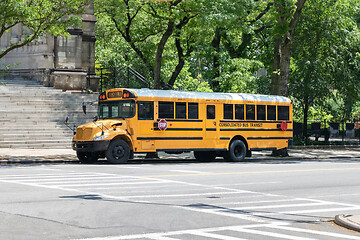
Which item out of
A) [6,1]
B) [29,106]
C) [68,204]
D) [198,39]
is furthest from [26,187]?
[198,39]

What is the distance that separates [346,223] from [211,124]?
610 inches

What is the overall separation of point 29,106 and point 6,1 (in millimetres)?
10783

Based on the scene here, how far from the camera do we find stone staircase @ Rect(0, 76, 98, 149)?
91.8ft

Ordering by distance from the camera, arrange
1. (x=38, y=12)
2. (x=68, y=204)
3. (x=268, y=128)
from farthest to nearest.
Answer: (x=268, y=128)
(x=38, y=12)
(x=68, y=204)

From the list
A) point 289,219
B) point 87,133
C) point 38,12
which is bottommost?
point 289,219

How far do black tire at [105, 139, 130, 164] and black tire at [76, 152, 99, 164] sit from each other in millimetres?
995

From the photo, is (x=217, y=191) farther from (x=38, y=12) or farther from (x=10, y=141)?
(x=10, y=141)

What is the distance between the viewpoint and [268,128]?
26.5 meters

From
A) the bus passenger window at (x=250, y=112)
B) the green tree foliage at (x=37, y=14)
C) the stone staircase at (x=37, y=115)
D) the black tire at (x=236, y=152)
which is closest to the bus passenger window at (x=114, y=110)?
the green tree foliage at (x=37, y=14)

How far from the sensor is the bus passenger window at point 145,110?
2278 cm

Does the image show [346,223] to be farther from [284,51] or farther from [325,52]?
[325,52]

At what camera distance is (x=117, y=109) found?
23125 mm

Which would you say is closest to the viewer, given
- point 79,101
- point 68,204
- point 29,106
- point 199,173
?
point 68,204

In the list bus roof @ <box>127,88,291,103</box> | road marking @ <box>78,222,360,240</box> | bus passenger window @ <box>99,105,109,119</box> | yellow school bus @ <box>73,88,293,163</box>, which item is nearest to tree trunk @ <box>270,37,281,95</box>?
bus roof @ <box>127,88,291,103</box>
